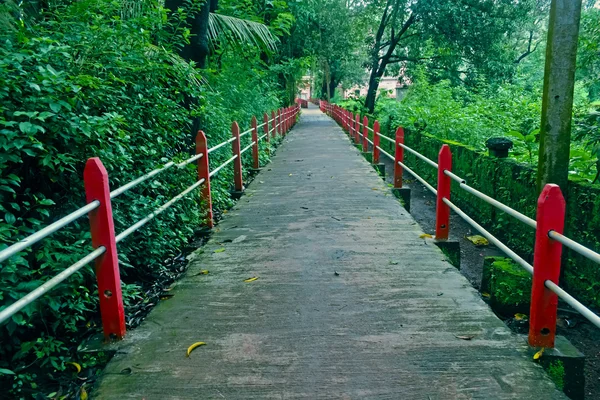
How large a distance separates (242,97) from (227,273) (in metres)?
7.94

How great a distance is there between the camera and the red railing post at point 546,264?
2.90 metres

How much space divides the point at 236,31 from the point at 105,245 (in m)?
6.31

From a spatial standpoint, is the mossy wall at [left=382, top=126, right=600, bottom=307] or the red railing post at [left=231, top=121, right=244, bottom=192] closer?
the mossy wall at [left=382, top=126, right=600, bottom=307]

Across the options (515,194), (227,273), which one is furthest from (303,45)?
(227,273)

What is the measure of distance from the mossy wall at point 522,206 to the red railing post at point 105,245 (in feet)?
13.4

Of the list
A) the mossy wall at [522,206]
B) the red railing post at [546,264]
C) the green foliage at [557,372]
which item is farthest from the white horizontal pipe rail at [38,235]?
the mossy wall at [522,206]

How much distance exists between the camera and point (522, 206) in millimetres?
5926

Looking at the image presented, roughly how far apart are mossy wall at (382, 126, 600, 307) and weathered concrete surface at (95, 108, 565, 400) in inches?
51.0

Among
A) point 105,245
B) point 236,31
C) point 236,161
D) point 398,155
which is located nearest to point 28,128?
point 105,245

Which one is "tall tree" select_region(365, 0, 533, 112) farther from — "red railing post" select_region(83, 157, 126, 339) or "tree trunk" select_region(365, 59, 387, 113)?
"red railing post" select_region(83, 157, 126, 339)

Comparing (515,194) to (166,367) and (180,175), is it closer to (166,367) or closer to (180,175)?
(180,175)

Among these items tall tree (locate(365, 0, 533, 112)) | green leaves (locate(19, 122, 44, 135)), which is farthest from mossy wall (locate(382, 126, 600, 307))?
tall tree (locate(365, 0, 533, 112))

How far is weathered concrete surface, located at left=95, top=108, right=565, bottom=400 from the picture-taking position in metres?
2.74

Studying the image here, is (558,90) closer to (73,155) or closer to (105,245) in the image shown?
(105,245)
